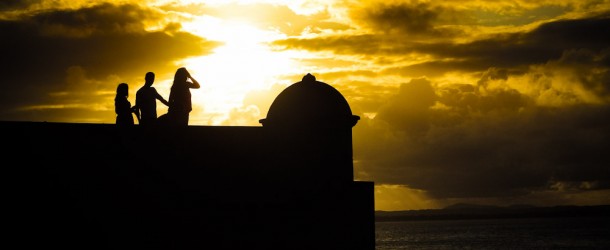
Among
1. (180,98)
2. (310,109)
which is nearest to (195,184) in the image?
(180,98)

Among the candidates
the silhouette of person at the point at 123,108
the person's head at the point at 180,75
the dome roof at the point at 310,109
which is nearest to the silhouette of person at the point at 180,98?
the person's head at the point at 180,75

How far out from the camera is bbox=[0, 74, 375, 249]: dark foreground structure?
621 inches

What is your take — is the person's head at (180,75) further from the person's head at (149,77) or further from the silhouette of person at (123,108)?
the silhouette of person at (123,108)

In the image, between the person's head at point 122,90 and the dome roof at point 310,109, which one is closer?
the person's head at point 122,90

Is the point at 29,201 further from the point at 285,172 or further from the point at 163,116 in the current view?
the point at 285,172

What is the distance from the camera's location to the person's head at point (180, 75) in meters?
17.1

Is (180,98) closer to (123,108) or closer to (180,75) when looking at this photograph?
(180,75)

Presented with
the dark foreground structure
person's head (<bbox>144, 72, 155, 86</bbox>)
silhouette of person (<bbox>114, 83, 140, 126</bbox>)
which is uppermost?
person's head (<bbox>144, 72, 155, 86</bbox>)

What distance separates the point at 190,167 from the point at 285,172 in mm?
2191

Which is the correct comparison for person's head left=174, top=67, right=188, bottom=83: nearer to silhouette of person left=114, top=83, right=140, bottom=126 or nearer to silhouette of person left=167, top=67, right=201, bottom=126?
silhouette of person left=167, top=67, right=201, bottom=126

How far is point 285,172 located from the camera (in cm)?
1756

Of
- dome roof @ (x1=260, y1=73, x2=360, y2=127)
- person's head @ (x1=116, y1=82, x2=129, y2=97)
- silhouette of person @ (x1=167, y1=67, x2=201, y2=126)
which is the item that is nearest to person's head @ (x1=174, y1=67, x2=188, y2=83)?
silhouette of person @ (x1=167, y1=67, x2=201, y2=126)

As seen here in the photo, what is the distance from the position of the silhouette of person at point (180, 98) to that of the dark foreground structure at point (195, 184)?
1.83 feet

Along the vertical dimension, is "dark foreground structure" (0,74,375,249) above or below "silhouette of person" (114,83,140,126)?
below
